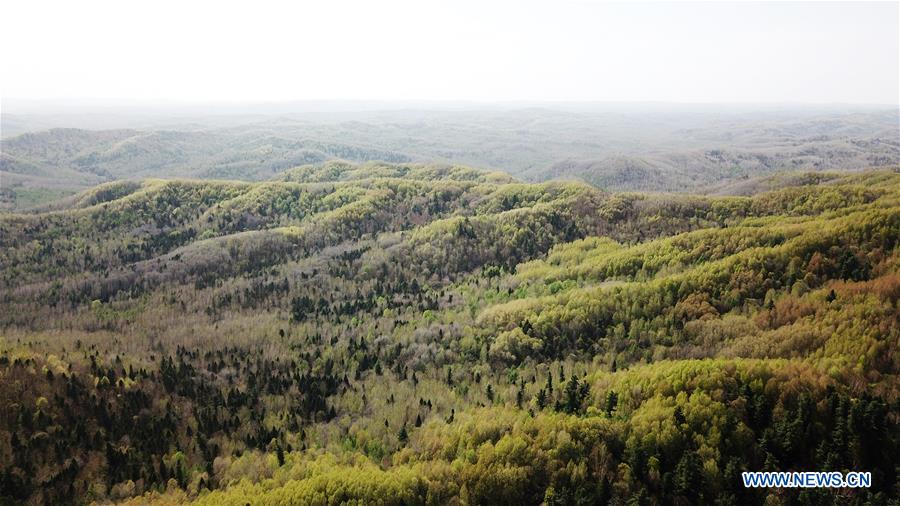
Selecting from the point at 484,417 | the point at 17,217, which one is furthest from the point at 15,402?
the point at 17,217

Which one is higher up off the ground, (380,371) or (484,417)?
(484,417)

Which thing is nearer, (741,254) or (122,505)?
(122,505)

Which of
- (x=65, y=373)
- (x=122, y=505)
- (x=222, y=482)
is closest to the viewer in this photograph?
(x=122, y=505)

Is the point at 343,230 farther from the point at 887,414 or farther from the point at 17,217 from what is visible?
the point at 887,414

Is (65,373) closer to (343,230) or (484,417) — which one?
(484,417)

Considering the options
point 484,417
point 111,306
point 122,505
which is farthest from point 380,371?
point 111,306

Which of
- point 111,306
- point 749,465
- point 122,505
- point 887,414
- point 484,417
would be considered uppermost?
point 887,414

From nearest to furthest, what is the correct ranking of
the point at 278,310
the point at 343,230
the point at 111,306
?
the point at 278,310, the point at 111,306, the point at 343,230
